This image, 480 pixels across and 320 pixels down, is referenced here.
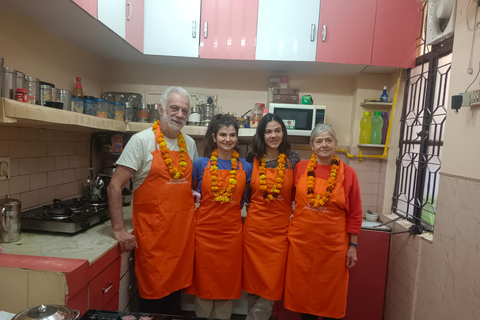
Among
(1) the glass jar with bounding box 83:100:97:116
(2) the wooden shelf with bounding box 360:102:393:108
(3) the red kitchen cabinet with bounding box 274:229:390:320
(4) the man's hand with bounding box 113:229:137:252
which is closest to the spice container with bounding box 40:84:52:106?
(1) the glass jar with bounding box 83:100:97:116

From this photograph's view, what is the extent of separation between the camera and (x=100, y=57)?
2.42 metres

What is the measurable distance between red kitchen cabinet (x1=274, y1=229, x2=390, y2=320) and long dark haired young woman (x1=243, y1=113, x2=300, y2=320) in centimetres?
57

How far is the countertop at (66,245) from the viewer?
4.09 ft

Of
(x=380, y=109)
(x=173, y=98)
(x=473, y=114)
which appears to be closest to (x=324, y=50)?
(x=380, y=109)

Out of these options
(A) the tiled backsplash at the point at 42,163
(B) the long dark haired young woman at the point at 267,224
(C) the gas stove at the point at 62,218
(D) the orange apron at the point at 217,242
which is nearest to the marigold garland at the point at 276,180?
(B) the long dark haired young woman at the point at 267,224

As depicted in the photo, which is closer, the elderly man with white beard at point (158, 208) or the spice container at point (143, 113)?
the elderly man with white beard at point (158, 208)

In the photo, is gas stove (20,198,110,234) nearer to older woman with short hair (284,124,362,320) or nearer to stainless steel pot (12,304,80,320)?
stainless steel pot (12,304,80,320)

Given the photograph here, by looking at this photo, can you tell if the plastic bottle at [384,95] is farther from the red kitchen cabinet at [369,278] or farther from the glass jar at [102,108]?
the glass jar at [102,108]

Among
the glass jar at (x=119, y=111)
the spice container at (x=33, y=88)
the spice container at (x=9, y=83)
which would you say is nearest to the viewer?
the spice container at (x=9, y=83)

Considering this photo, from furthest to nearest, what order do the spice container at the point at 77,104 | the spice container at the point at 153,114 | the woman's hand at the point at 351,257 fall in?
the spice container at the point at 153,114 < the spice container at the point at 77,104 < the woman's hand at the point at 351,257

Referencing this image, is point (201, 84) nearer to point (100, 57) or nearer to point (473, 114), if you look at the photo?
point (100, 57)

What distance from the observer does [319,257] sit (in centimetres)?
161

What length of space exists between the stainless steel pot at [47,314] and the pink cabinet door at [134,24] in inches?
67.3

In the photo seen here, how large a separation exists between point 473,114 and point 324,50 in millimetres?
1071
